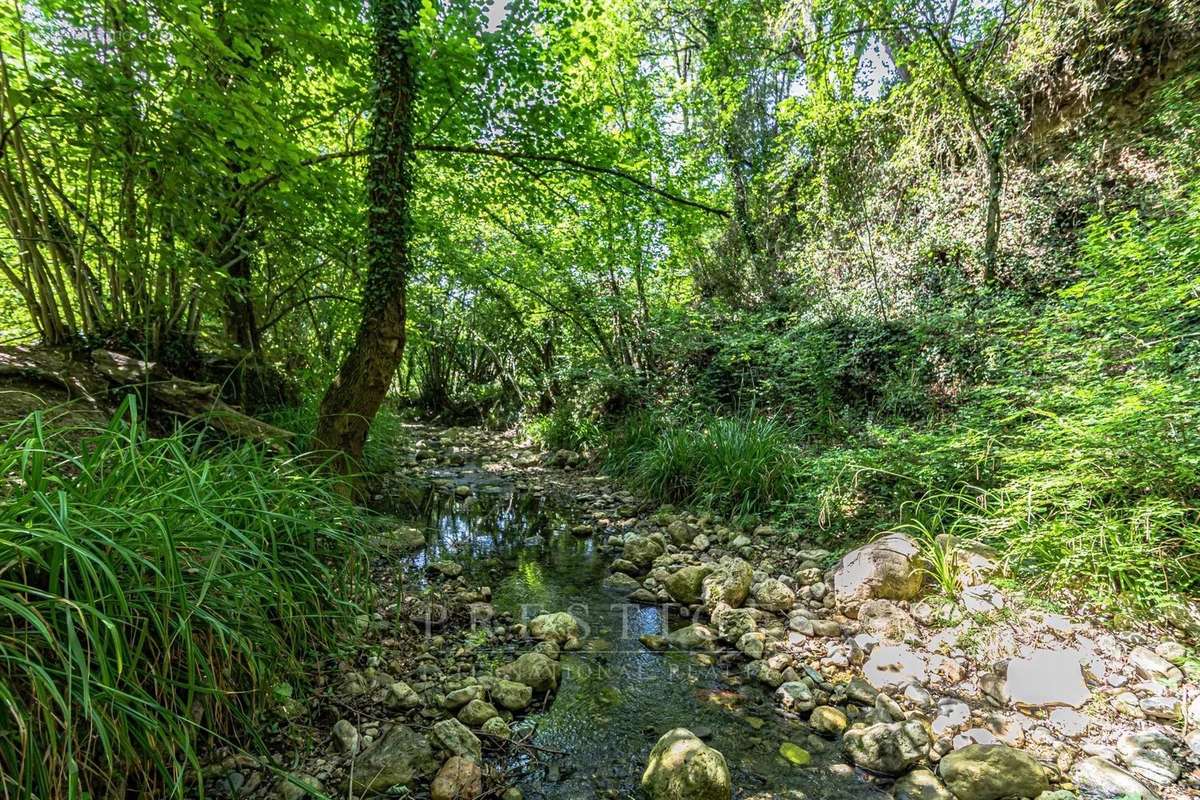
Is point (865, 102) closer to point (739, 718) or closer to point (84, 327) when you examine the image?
point (739, 718)

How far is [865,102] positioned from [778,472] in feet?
19.0

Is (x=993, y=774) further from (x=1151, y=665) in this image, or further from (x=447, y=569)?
(x=447, y=569)

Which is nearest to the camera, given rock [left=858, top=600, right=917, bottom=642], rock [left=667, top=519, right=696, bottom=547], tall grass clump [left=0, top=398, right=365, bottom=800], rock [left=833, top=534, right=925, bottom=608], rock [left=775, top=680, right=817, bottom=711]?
tall grass clump [left=0, top=398, right=365, bottom=800]

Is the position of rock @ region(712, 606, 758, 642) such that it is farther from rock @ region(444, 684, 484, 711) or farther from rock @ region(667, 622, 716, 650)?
rock @ region(444, 684, 484, 711)

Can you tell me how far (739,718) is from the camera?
7.75 feet

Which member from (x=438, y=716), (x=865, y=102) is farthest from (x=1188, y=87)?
(x=438, y=716)

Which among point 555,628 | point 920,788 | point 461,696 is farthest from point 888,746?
point 461,696

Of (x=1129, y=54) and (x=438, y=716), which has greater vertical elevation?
(x=1129, y=54)

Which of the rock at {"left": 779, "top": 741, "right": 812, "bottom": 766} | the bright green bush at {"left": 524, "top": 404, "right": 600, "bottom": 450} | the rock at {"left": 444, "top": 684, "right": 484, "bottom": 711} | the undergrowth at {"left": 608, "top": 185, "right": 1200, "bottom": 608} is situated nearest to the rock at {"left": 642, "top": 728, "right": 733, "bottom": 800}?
the rock at {"left": 779, "top": 741, "right": 812, "bottom": 766}

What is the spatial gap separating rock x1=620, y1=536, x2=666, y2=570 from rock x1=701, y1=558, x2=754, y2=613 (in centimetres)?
69

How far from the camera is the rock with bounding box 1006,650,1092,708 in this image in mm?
2201

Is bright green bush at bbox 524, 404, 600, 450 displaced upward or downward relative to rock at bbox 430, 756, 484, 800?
upward

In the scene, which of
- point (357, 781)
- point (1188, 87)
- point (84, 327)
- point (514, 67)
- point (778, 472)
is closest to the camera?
point (357, 781)

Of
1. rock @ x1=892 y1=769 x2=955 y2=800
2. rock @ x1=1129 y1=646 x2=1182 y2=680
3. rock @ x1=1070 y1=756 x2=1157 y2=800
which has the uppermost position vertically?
rock @ x1=1129 y1=646 x2=1182 y2=680
